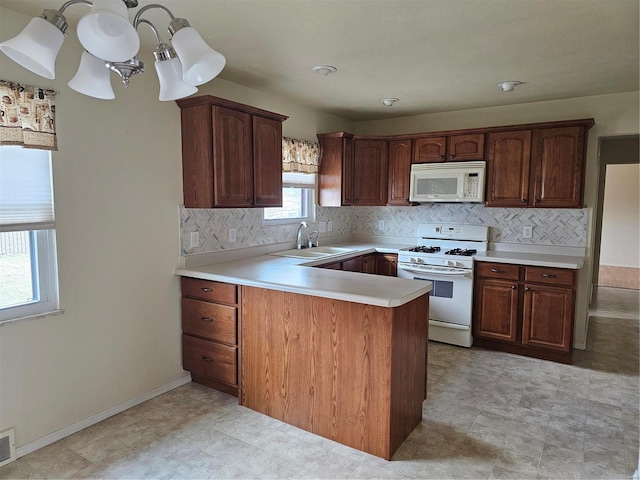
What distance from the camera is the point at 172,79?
4.92ft

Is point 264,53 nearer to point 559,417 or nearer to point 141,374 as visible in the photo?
point 141,374

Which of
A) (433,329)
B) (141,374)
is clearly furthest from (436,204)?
(141,374)

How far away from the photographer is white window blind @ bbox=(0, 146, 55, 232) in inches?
85.0

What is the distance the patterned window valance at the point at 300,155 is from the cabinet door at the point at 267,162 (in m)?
0.49

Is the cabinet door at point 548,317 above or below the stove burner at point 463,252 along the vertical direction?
below

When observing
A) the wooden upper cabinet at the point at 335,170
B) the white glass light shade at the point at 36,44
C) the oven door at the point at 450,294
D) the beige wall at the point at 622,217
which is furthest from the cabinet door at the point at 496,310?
the beige wall at the point at 622,217

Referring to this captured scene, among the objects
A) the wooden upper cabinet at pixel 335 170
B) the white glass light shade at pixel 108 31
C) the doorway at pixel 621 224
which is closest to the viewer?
the white glass light shade at pixel 108 31

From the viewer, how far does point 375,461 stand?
2.27 meters

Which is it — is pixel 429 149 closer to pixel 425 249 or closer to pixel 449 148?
pixel 449 148

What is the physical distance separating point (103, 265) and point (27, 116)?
3.09 ft

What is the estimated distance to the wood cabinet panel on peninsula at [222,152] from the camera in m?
2.95

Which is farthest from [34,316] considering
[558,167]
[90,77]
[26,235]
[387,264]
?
[558,167]

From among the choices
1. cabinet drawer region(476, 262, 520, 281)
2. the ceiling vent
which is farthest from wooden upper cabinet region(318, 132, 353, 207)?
Result: the ceiling vent

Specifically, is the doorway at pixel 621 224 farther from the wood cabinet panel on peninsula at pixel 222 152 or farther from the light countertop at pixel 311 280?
the wood cabinet panel on peninsula at pixel 222 152
